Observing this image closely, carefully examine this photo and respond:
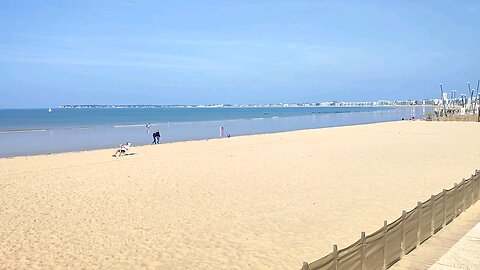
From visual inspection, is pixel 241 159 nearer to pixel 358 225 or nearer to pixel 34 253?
pixel 358 225

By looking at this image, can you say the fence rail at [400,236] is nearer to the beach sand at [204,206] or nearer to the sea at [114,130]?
the beach sand at [204,206]

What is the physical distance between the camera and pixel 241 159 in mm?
24641

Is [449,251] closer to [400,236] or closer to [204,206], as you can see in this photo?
[400,236]

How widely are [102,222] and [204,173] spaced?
8321 millimetres

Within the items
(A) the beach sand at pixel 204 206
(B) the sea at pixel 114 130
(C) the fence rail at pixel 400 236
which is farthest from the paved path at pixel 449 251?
(B) the sea at pixel 114 130

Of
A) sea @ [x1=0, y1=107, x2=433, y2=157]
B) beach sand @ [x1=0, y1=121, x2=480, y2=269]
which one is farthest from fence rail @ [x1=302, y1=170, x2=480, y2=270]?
sea @ [x1=0, y1=107, x2=433, y2=157]

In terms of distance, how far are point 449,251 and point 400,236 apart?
93cm

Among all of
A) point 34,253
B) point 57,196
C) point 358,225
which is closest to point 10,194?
point 57,196

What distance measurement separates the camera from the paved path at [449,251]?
276 inches

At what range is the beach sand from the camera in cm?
903

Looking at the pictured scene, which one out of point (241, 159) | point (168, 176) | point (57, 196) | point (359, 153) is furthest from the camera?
point (359, 153)

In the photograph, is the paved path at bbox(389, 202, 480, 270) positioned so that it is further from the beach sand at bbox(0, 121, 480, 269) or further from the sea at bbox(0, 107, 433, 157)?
the sea at bbox(0, 107, 433, 157)

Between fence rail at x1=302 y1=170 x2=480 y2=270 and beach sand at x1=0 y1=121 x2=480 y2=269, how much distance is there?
Answer: 5.66ft

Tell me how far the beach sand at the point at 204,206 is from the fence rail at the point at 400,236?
67.9 inches
